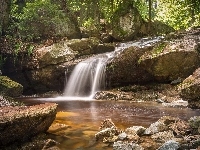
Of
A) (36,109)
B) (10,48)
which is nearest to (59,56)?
(10,48)

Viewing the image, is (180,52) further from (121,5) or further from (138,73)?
(121,5)

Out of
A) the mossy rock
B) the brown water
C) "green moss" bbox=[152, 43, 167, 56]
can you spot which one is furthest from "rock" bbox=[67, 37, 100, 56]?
the brown water

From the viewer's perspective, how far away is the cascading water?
17.4m

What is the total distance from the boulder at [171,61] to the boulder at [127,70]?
0.36 metres

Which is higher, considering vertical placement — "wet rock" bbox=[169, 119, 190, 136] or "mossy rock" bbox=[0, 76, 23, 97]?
"mossy rock" bbox=[0, 76, 23, 97]

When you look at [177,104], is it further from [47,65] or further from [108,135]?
[47,65]

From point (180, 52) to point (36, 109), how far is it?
1016cm

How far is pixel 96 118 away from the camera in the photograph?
10445 mm

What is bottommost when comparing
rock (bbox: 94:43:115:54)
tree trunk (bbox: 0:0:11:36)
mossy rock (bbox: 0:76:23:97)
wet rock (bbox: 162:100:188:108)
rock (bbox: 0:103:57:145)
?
wet rock (bbox: 162:100:188:108)

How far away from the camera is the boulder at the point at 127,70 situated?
16750mm

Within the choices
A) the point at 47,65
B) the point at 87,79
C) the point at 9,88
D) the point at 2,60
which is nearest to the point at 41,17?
the point at 2,60

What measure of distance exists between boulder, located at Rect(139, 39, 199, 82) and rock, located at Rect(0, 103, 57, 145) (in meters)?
9.33

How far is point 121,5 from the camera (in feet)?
78.5

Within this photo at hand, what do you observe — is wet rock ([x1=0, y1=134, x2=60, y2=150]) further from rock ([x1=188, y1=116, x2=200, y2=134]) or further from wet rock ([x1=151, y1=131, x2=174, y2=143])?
rock ([x1=188, y1=116, x2=200, y2=134])
